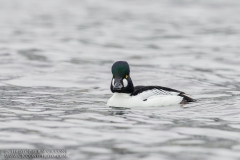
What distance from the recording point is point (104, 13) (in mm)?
38688

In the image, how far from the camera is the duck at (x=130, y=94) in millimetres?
14273

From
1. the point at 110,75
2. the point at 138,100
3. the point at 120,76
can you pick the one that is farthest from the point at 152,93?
the point at 110,75

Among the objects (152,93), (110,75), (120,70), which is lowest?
(110,75)

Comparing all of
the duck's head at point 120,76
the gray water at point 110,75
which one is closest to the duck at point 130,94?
the duck's head at point 120,76

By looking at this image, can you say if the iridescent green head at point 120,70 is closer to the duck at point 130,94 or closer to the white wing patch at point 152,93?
the duck at point 130,94

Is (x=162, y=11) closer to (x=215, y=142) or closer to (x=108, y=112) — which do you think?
(x=108, y=112)

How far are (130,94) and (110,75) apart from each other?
634 cm

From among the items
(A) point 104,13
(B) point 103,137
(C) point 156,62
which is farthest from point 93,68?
(A) point 104,13

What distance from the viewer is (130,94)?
14633 millimetres

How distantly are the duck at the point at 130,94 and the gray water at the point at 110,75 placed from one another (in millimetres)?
200

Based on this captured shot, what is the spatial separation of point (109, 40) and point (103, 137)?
57.9 ft

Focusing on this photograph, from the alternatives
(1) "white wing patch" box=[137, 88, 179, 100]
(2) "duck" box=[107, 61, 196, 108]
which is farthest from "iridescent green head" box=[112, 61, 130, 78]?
(1) "white wing patch" box=[137, 88, 179, 100]

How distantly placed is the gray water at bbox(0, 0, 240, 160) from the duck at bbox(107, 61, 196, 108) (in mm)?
200

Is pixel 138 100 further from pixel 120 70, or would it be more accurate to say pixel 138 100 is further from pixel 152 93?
pixel 120 70
